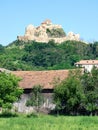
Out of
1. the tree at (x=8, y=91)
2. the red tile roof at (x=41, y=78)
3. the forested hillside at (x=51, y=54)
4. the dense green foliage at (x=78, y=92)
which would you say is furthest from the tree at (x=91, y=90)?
the forested hillside at (x=51, y=54)

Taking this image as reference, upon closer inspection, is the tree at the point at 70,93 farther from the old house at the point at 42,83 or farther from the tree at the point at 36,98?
the old house at the point at 42,83

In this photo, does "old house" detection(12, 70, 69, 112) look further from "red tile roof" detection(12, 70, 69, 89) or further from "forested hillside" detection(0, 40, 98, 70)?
"forested hillside" detection(0, 40, 98, 70)

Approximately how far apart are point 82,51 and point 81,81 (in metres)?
94.3

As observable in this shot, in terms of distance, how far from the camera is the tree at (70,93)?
146ft

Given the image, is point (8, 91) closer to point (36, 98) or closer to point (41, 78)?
point (36, 98)

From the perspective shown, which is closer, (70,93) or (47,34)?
(70,93)

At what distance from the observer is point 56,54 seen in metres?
130

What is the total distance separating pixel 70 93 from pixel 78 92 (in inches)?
33.0

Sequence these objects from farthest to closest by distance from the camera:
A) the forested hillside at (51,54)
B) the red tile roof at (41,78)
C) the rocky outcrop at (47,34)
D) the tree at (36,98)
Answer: the rocky outcrop at (47,34) → the forested hillside at (51,54) → the red tile roof at (41,78) → the tree at (36,98)

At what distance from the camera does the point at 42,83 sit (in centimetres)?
5138

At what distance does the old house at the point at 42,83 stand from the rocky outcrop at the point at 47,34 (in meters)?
108

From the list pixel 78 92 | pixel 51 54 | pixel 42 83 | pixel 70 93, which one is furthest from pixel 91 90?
pixel 51 54

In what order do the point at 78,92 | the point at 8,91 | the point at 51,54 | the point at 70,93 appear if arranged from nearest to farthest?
the point at 8,91 → the point at 78,92 → the point at 70,93 → the point at 51,54

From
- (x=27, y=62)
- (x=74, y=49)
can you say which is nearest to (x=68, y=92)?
(x=27, y=62)
